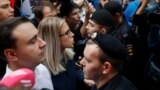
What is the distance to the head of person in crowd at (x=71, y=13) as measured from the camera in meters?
4.91

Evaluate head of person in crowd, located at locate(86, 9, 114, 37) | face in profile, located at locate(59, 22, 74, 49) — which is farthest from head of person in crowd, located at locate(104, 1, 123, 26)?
face in profile, located at locate(59, 22, 74, 49)

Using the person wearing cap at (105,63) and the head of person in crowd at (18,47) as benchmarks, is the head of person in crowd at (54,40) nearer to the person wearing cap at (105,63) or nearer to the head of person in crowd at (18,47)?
the person wearing cap at (105,63)

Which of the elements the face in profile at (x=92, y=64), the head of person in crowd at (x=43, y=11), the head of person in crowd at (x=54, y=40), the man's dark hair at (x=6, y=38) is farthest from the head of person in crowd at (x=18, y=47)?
the head of person in crowd at (x=43, y=11)

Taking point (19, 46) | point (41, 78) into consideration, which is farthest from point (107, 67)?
point (19, 46)

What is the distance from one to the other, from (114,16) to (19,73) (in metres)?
3.48

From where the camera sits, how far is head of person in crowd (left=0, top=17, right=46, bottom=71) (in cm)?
235

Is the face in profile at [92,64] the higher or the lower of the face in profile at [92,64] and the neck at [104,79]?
the higher

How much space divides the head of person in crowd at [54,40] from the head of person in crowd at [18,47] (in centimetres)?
86

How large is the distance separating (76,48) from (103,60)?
2.22 meters

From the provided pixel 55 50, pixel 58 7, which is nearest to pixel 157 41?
pixel 58 7

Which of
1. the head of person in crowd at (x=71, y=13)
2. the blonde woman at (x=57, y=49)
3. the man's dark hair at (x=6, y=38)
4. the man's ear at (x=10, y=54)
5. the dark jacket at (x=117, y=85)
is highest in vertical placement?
the man's dark hair at (x=6, y=38)

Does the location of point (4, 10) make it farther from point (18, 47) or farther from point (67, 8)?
point (18, 47)

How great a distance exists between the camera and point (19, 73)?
1337 mm

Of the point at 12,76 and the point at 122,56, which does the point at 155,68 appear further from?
the point at 12,76
